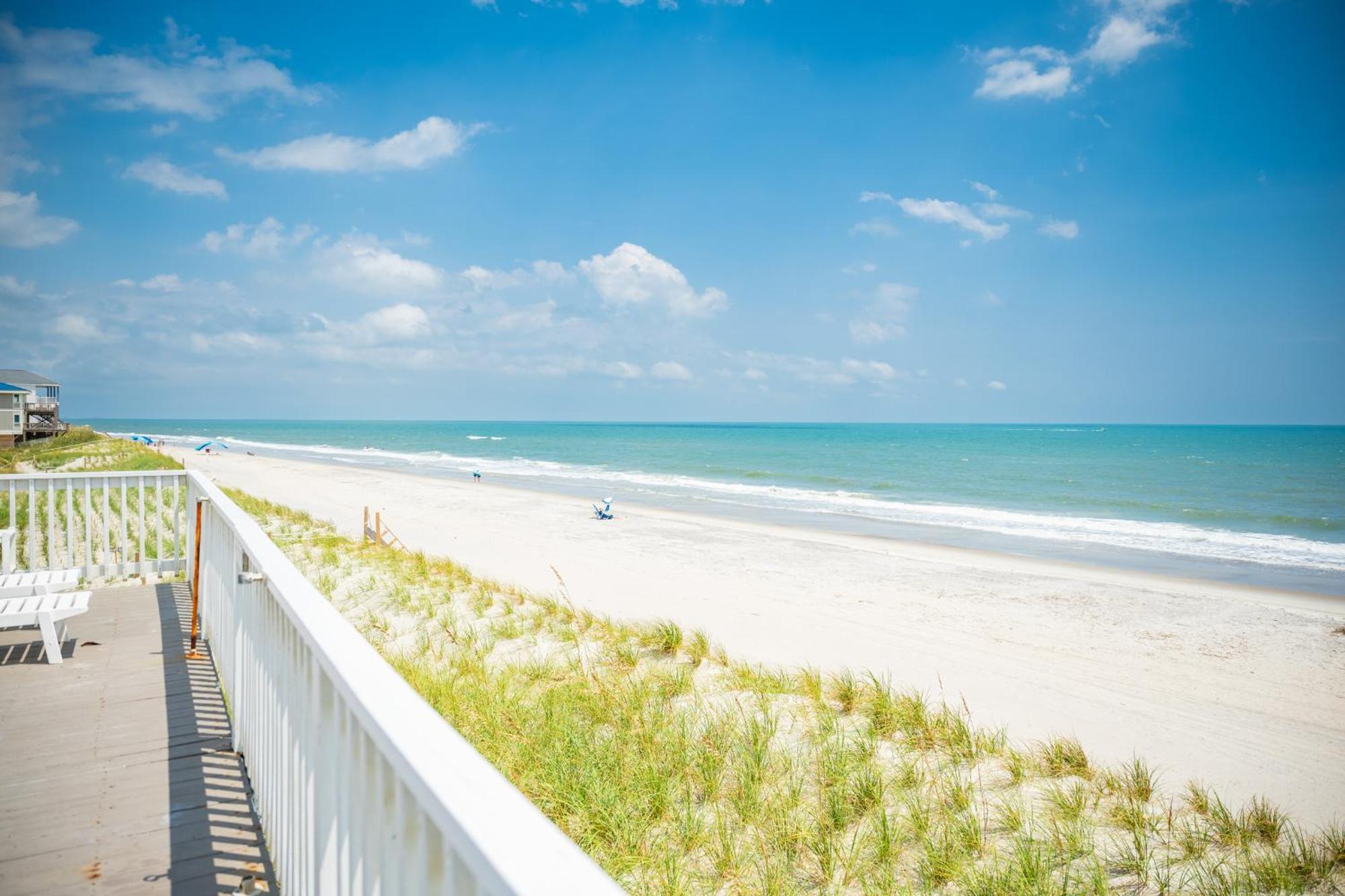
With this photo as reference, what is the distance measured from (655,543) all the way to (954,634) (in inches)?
344

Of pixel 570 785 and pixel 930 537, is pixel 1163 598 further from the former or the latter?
pixel 570 785

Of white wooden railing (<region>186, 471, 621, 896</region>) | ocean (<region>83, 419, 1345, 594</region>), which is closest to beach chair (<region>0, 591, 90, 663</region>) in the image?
white wooden railing (<region>186, 471, 621, 896</region>)

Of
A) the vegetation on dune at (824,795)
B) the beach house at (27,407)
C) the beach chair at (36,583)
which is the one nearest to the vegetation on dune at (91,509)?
the beach chair at (36,583)

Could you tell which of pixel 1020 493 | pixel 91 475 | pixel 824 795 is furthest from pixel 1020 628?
pixel 1020 493

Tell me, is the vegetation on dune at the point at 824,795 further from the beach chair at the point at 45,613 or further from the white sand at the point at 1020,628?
the beach chair at the point at 45,613

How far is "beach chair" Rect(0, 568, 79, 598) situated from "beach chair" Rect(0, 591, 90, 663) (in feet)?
0.60

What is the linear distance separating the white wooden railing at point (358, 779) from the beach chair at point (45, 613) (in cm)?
255

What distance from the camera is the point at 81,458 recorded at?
26.2m

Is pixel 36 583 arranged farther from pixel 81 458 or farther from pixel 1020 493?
pixel 1020 493

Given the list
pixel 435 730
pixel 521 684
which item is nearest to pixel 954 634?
pixel 521 684

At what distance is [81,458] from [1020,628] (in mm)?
30499

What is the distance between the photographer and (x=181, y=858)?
9.33 feet

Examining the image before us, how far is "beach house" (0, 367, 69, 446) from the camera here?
47.2 metres

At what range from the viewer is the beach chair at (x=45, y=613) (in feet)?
15.8
